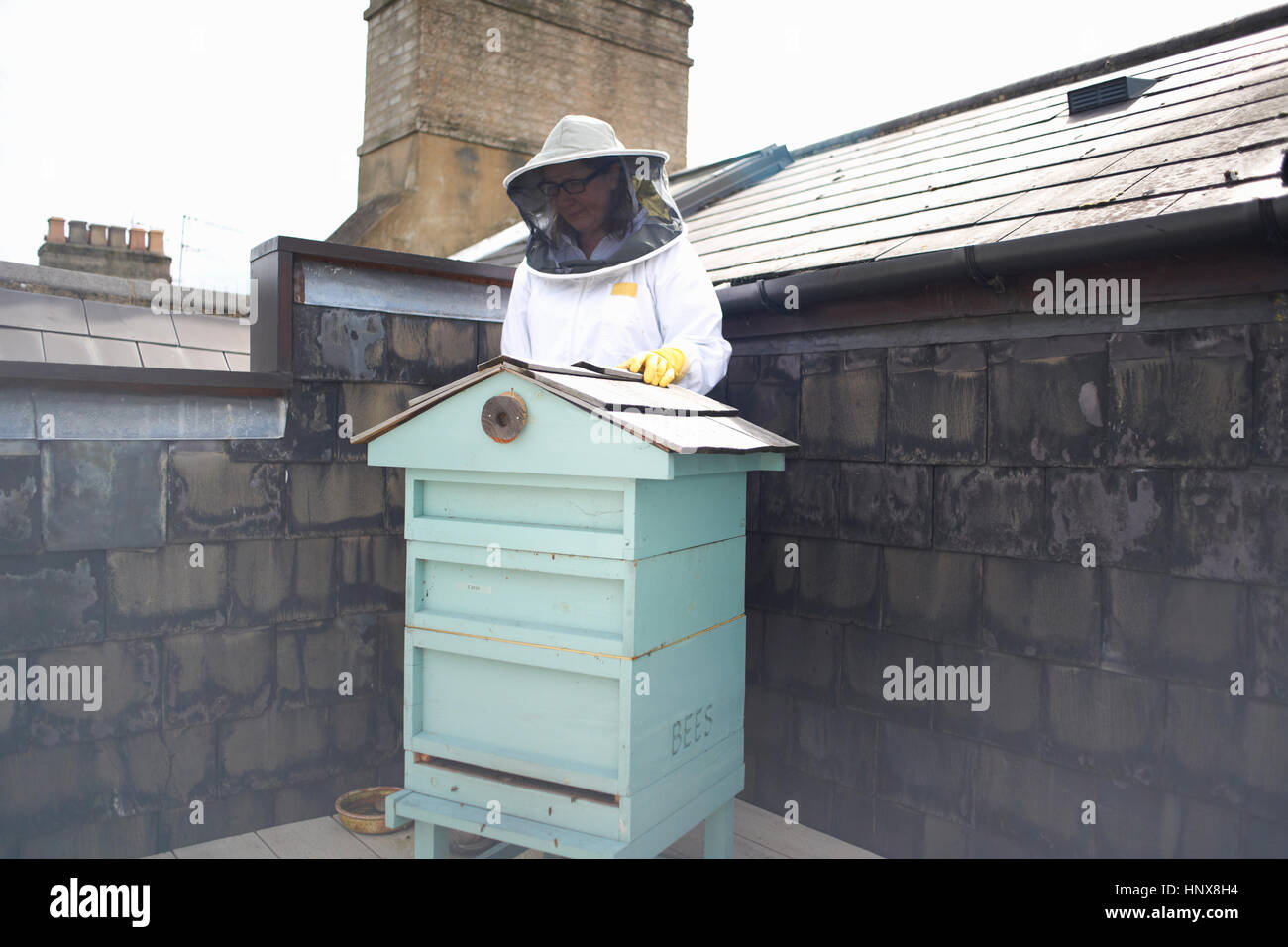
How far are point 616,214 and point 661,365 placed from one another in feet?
2.01

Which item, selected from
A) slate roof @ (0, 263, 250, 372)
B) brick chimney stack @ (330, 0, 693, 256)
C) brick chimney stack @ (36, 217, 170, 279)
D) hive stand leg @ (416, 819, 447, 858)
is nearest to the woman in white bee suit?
hive stand leg @ (416, 819, 447, 858)

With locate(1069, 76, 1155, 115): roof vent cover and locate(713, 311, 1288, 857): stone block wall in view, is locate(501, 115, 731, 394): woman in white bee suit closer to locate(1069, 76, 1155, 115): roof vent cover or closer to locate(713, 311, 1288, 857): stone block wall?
locate(713, 311, 1288, 857): stone block wall

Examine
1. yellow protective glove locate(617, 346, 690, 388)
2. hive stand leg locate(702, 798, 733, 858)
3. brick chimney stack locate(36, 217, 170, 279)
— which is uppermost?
brick chimney stack locate(36, 217, 170, 279)

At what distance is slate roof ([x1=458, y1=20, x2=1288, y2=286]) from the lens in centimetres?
232

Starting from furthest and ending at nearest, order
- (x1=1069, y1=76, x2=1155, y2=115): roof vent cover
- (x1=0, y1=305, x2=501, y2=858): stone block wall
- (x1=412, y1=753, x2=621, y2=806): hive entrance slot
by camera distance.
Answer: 1. (x1=1069, y1=76, x2=1155, y2=115): roof vent cover
2. (x1=0, y1=305, x2=501, y2=858): stone block wall
3. (x1=412, y1=753, x2=621, y2=806): hive entrance slot

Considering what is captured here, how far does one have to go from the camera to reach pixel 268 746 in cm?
285

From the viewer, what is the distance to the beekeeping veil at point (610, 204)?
2.62m

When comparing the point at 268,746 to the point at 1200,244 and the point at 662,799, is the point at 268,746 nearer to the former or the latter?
the point at 662,799

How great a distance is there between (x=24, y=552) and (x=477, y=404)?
4.71 feet

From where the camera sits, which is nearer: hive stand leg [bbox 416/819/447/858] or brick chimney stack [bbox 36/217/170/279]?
hive stand leg [bbox 416/819/447/858]

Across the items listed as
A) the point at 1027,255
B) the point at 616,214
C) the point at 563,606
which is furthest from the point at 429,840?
the point at 1027,255

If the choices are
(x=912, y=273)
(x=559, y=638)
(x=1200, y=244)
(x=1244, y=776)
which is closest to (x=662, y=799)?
(x=559, y=638)

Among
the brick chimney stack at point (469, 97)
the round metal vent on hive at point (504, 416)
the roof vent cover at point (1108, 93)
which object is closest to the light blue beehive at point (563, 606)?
the round metal vent on hive at point (504, 416)

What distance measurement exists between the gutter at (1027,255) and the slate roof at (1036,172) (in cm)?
5
